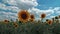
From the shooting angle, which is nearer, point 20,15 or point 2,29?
point 2,29

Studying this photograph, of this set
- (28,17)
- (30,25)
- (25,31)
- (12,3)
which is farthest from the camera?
(12,3)

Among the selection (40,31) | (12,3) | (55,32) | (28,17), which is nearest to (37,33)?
(40,31)

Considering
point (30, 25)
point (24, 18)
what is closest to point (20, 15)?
point (24, 18)

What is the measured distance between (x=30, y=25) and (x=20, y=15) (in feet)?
2.06

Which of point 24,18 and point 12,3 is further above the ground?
point 12,3

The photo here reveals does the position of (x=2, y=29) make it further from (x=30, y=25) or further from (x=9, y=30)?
(x=30, y=25)

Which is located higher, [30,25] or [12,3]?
[12,3]

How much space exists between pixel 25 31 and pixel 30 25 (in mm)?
124

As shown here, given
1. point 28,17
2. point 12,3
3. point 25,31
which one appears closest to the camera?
point 25,31

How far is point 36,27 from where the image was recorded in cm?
160

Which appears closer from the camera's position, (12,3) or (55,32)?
(55,32)

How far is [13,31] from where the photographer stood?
150 centimetres

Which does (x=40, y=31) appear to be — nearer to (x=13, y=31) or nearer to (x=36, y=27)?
(x=36, y=27)

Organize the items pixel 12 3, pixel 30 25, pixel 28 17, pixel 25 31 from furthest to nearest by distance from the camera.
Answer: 1. pixel 12 3
2. pixel 28 17
3. pixel 30 25
4. pixel 25 31
